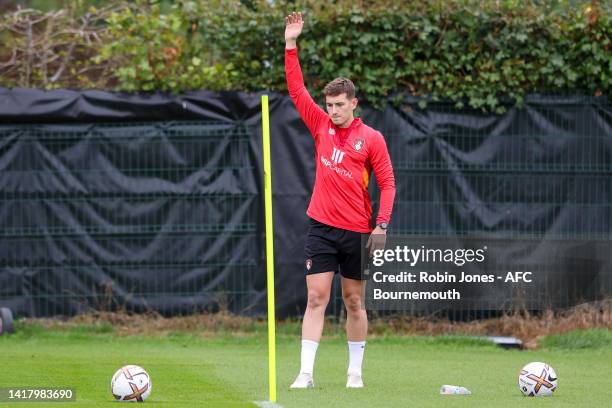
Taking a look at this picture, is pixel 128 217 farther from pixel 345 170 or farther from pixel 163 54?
pixel 345 170

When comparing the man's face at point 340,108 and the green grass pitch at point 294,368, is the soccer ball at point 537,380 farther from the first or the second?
the man's face at point 340,108

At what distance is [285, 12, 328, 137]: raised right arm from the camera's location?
8.03m

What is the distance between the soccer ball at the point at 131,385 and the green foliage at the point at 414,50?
5.38 meters

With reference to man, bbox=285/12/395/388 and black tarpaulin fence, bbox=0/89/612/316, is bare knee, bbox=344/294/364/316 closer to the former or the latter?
man, bbox=285/12/395/388

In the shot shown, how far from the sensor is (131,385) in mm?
7180

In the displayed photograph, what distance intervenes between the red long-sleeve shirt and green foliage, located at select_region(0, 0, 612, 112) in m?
3.82

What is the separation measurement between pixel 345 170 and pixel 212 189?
405 cm

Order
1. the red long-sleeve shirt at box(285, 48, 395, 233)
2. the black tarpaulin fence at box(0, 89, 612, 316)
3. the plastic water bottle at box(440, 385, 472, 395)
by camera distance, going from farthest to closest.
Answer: the black tarpaulin fence at box(0, 89, 612, 316) < the red long-sleeve shirt at box(285, 48, 395, 233) < the plastic water bottle at box(440, 385, 472, 395)

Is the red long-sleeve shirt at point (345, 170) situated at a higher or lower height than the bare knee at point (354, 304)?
higher

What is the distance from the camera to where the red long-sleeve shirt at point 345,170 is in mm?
8102

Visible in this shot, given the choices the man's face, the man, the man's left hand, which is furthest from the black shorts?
the man's face

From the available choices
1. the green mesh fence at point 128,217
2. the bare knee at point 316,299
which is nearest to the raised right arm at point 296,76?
the bare knee at point 316,299

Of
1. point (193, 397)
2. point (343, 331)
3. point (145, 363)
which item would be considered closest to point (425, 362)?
point (343, 331)

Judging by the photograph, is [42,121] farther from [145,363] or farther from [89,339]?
[145,363]
